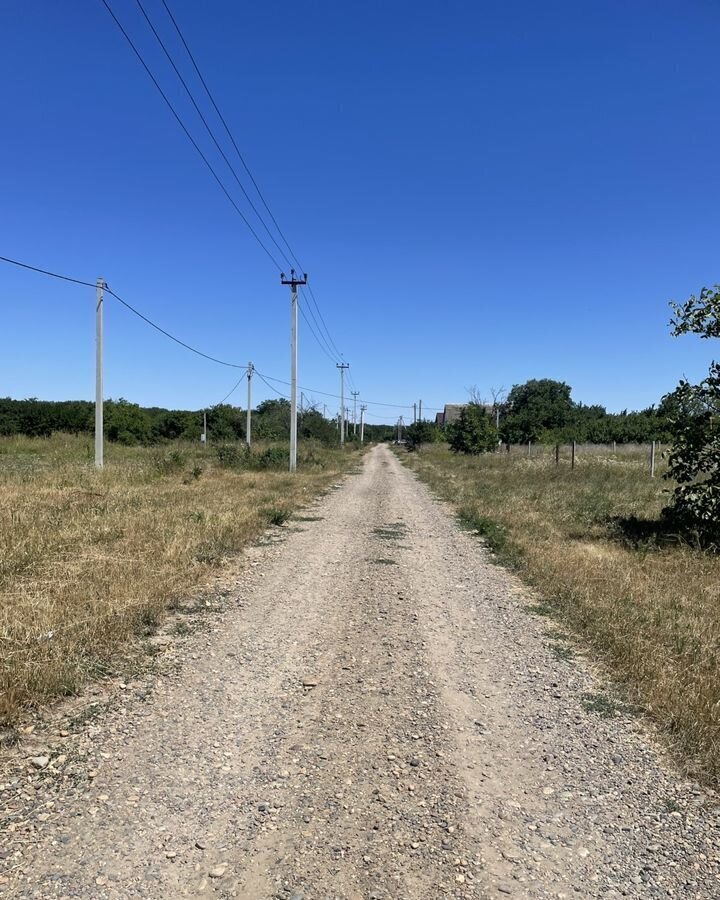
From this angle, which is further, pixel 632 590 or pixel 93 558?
pixel 93 558

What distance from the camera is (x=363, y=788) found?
3.01m

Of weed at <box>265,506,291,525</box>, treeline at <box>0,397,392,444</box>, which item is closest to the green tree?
treeline at <box>0,397,392,444</box>

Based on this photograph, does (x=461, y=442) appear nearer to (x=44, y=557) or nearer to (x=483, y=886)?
(x=44, y=557)

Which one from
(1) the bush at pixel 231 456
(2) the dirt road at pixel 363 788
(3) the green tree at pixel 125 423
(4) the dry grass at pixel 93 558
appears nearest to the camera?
(2) the dirt road at pixel 363 788

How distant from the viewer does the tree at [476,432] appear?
41344 millimetres

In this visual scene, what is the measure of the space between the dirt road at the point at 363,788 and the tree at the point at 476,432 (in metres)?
36.8

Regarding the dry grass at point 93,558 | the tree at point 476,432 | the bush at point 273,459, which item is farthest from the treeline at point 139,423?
the dry grass at point 93,558

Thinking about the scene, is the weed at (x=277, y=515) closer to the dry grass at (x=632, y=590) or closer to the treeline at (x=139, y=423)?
the dry grass at (x=632, y=590)

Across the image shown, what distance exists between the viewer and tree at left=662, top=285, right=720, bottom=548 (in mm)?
9727

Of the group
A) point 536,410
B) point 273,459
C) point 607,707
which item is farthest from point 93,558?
point 536,410

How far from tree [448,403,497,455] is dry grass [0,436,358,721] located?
26865mm

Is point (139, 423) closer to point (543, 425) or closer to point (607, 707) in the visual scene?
point (543, 425)

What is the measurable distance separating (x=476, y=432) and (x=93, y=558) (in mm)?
36057

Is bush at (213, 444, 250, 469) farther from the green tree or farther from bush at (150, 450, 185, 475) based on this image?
the green tree
